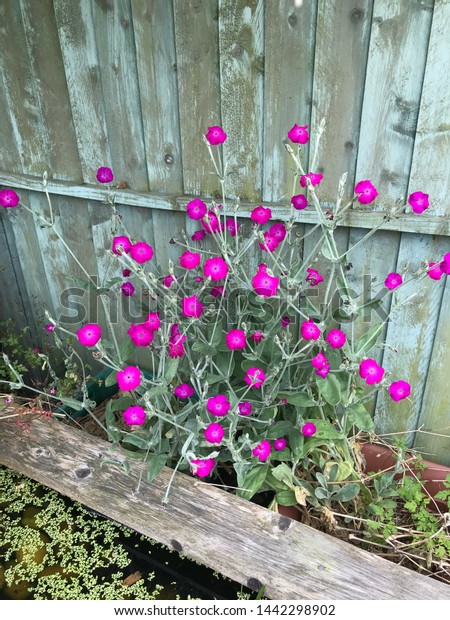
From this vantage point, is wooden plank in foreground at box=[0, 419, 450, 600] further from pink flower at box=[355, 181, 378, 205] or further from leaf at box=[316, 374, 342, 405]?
pink flower at box=[355, 181, 378, 205]

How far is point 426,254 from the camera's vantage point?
4.92 ft

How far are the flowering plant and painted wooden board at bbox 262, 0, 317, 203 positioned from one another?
99 mm

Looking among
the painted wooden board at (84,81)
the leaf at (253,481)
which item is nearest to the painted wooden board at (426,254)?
the leaf at (253,481)

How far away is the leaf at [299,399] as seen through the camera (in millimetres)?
1437

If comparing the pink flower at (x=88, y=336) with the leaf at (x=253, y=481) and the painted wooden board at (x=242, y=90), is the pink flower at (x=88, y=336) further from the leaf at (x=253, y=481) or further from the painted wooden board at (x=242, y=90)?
the painted wooden board at (x=242, y=90)

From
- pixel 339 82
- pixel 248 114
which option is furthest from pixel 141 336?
pixel 339 82

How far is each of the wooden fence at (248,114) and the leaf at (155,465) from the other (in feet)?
2.58

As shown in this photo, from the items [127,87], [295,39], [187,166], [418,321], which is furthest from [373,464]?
[127,87]

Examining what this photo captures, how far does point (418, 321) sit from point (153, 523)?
3.41 feet

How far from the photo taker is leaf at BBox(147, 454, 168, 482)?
1451 mm

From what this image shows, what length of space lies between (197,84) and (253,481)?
1.28 metres

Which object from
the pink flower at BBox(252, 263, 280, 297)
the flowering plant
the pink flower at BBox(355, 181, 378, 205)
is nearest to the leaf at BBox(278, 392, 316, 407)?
the flowering plant
